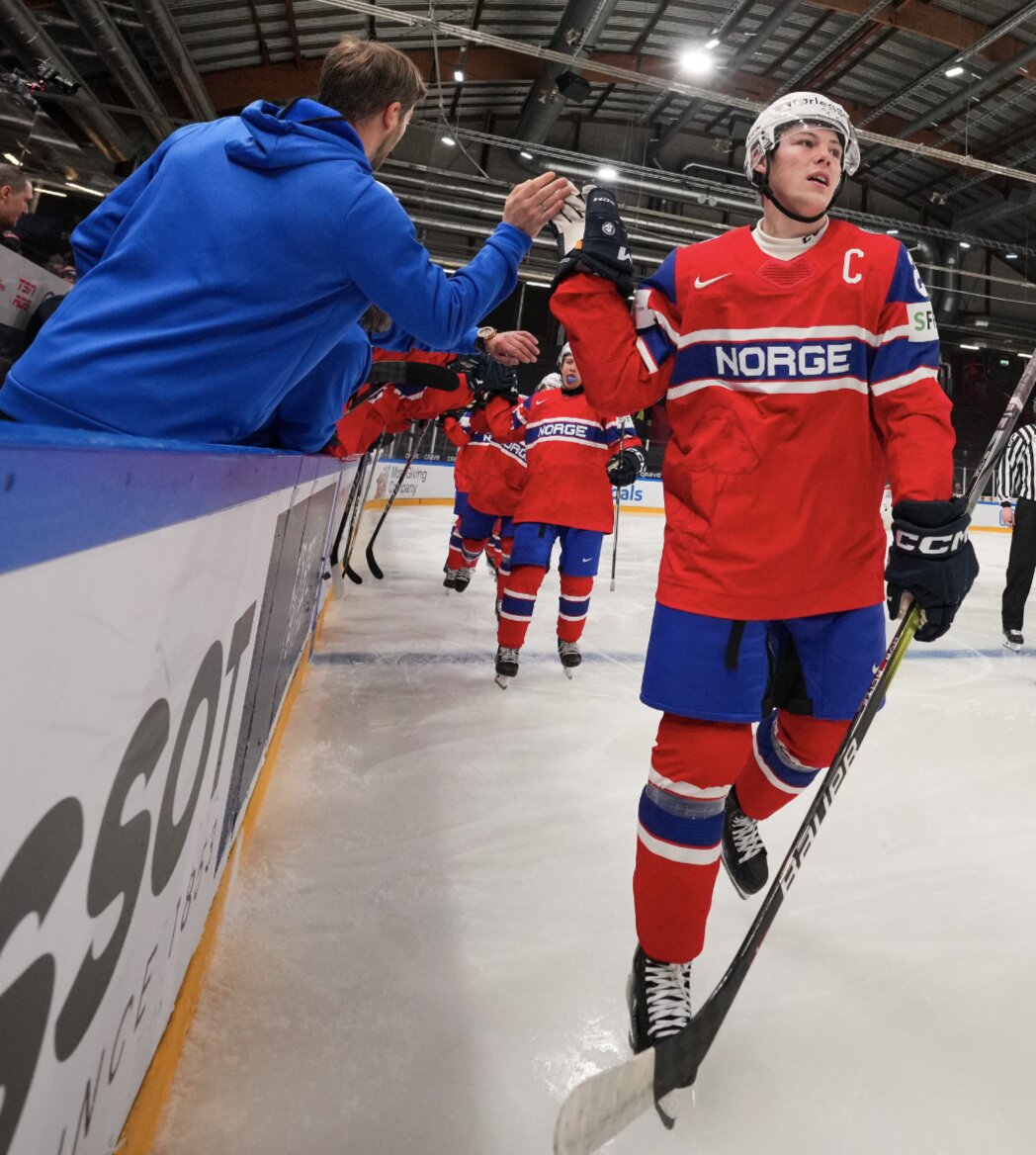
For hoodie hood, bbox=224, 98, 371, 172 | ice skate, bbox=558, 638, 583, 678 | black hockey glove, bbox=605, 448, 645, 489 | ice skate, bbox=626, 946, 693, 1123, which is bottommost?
ice skate, bbox=626, 946, 693, 1123

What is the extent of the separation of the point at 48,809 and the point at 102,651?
0.33 feet

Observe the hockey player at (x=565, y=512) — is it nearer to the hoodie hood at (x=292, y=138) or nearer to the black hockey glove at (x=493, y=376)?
the black hockey glove at (x=493, y=376)

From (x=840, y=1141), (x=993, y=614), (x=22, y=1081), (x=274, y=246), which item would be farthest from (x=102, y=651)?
(x=993, y=614)

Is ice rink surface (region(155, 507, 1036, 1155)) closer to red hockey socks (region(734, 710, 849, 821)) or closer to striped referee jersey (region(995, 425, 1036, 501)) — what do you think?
red hockey socks (region(734, 710, 849, 821))

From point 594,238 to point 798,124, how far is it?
0.42 meters

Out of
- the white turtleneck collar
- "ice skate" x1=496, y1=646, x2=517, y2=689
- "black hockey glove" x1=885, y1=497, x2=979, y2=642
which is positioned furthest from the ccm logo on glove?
"ice skate" x1=496, y1=646, x2=517, y2=689

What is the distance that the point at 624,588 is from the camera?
5.17 meters

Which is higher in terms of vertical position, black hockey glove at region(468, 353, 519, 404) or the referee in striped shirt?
black hockey glove at region(468, 353, 519, 404)

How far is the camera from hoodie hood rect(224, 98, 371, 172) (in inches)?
37.5

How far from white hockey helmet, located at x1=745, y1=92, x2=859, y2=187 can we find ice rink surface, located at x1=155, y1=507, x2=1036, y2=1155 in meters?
→ 1.41

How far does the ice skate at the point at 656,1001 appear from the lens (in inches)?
41.2

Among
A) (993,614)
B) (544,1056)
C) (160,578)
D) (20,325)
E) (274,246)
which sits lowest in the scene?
(544,1056)

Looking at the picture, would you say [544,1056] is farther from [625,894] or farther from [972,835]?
[972,835]

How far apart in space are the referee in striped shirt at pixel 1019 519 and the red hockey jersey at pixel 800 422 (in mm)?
→ 3347
